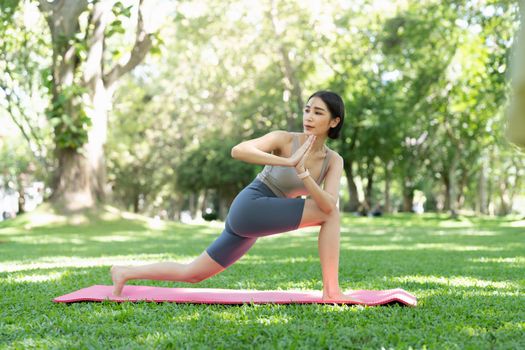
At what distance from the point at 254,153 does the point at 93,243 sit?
856 cm

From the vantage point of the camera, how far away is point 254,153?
14.0 ft

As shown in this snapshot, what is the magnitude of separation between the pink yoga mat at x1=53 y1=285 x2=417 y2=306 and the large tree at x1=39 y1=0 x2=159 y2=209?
36.5 ft

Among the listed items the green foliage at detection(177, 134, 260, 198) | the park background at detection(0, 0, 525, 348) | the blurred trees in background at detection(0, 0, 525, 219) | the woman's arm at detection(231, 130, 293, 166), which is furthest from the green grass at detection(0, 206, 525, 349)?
the green foliage at detection(177, 134, 260, 198)

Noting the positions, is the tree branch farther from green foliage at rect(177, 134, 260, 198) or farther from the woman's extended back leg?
green foliage at rect(177, 134, 260, 198)

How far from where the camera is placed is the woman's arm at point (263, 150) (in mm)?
4214

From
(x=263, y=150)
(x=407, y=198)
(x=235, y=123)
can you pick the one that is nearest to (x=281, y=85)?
(x=235, y=123)

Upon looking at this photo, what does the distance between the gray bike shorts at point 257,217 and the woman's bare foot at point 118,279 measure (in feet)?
2.30

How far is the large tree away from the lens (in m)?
15.5

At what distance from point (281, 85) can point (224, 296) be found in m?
22.8

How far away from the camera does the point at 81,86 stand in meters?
15.9

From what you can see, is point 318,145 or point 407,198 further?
point 407,198

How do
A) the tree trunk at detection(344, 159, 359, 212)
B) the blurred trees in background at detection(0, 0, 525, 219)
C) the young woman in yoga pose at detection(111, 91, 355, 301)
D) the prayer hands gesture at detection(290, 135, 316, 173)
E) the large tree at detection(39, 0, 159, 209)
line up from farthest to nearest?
1. the tree trunk at detection(344, 159, 359, 212)
2. the blurred trees in background at detection(0, 0, 525, 219)
3. the large tree at detection(39, 0, 159, 209)
4. the young woman in yoga pose at detection(111, 91, 355, 301)
5. the prayer hands gesture at detection(290, 135, 316, 173)

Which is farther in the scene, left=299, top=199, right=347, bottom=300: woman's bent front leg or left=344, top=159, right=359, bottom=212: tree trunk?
left=344, top=159, right=359, bottom=212: tree trunk

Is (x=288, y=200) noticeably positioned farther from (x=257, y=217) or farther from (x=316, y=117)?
(x=316, y=117)
